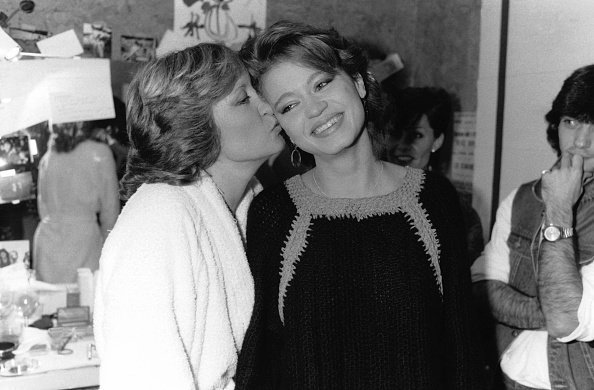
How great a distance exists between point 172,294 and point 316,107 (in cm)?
48

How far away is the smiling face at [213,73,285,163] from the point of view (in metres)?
1.39

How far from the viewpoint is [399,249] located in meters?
1.28

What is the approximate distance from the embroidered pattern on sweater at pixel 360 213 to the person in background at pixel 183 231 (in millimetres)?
128

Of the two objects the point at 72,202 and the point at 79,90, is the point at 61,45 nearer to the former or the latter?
the point at 79,90

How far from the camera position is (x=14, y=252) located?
1.91 m

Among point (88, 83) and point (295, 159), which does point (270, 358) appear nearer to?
point (295, 159)

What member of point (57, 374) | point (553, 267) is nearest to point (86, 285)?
point (57, 374)

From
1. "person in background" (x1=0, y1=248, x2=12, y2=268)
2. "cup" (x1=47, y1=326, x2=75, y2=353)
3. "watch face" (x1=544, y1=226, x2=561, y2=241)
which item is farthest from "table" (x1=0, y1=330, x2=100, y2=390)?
"watch face" (x1=544, y1=226, x2=561, y2=241)

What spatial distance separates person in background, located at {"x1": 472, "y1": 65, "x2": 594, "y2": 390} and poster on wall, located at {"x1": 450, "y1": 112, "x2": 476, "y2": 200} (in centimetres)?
71

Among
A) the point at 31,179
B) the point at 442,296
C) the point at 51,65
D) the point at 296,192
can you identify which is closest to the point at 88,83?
the point at 51,65

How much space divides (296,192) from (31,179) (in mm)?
964

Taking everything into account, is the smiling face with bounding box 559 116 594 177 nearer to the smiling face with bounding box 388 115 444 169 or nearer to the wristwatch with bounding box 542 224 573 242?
the wristwatch with bounding box 542 224 573 242

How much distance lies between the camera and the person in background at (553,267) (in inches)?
51.5

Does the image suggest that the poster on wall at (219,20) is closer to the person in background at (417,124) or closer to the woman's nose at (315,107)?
the person in background at (417,124)
